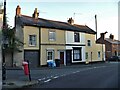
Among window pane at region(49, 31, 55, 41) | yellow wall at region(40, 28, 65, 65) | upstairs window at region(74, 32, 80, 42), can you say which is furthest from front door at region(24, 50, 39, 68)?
upstairs window at region(74, 32, 80, 42)

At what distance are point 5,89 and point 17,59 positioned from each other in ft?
83.8

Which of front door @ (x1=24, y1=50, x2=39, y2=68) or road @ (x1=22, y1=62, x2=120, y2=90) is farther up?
front door @ (x1=24, y1=50, x2=39, y2=68)

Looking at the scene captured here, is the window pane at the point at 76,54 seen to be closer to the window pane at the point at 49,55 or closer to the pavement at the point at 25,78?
the window pane at the point at 49,55

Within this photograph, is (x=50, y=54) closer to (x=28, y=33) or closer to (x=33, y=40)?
(x=33, y=40)

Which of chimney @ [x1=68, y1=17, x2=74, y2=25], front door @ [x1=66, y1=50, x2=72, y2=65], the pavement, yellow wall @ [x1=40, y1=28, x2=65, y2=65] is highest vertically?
chimney @ [x1=68, y1=17, x2=74, y2=25]

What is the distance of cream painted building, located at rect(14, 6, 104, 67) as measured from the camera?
41562 mm

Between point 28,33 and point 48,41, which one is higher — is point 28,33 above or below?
above

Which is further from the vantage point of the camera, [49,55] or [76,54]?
[76,54]

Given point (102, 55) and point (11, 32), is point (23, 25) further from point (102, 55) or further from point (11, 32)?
point (102, 55)

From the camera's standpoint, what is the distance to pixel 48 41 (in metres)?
44.9

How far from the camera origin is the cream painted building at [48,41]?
41.6 meters

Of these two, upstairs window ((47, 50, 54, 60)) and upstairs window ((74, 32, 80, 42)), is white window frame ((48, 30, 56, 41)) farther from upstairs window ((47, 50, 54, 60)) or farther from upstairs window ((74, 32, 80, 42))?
upstairs window ((74, 32, 80, 42))

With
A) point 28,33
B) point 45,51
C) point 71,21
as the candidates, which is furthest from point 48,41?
point 71,21

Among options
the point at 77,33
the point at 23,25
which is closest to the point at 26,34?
the point at 23,25
